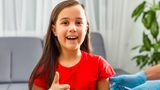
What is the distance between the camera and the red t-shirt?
1.31 metres

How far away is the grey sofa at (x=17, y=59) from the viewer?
2.90 metres

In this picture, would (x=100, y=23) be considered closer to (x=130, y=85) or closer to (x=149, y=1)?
(x=149, y=1)

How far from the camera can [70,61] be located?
1.38m

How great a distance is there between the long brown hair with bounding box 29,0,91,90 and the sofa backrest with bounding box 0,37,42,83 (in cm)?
157

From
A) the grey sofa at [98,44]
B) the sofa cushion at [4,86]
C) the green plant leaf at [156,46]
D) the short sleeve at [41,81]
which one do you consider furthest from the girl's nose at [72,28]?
the grey sofa at [98,44]

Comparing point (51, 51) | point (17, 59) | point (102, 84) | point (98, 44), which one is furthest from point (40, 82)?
point (98, 44)

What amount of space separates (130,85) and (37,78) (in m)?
0.42

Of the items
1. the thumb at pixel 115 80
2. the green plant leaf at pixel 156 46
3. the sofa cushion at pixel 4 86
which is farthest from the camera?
the green plant leaf at pixel 156 46

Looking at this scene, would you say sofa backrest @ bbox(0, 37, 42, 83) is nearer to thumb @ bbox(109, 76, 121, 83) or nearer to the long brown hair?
the long brown hair

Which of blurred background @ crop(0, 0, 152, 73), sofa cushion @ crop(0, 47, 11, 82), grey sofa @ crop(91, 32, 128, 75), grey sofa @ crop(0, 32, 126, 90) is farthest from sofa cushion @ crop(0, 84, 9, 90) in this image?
grey sofa @ crop(91, 32, 128, 75)

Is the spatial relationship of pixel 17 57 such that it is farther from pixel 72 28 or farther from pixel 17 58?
pixel 72 28

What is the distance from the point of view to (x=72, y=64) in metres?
1.37

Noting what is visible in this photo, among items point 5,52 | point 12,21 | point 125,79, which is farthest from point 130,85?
A: point 12,21

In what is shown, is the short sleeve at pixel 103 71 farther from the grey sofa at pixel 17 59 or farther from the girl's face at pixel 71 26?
the grey sofa at pixel 17 59
